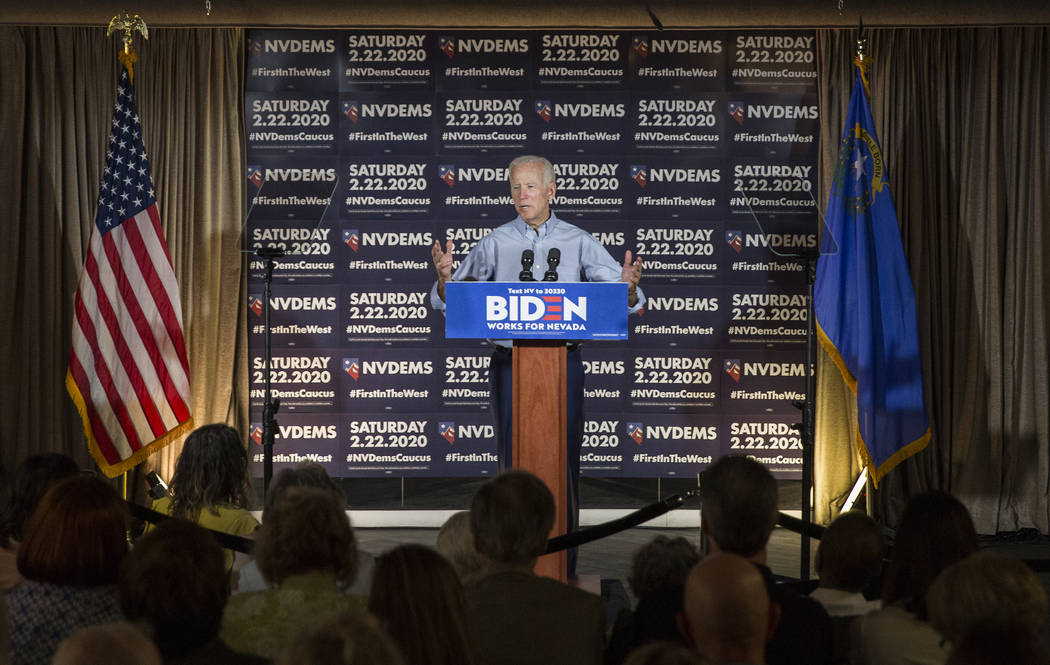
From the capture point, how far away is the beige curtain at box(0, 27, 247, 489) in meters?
6.13

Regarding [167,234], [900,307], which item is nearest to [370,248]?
[167,234]

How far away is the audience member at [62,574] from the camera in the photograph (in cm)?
209

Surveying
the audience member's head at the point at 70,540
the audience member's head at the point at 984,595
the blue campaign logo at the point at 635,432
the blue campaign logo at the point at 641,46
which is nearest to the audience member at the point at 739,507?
the audience member's head at the point at 984,595

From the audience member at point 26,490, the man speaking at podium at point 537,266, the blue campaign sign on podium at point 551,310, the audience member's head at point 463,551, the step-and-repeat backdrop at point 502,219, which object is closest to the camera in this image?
the audience member's head at point 463,551

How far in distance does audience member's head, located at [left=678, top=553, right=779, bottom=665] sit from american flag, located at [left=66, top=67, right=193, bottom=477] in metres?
4.57

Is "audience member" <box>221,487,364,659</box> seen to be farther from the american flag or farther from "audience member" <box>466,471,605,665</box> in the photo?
the american flag

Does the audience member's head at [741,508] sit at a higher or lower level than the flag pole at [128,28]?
lower

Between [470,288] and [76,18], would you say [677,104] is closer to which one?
[470,288]

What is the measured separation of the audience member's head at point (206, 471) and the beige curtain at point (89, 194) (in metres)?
2.88

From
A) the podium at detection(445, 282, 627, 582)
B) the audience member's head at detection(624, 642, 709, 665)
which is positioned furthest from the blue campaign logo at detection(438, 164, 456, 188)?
the audience member's head at detection(624, 642, 709, 665)

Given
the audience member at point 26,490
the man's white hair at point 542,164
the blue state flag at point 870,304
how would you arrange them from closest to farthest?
the audience member at point 26,490, the man's white hair at point 542,164, the blue state flag at point 870,304

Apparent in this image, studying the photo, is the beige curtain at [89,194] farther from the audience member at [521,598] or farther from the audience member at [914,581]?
the audience member at [914,581]

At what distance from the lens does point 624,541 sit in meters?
5.95

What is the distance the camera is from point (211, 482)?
341 centimetres
